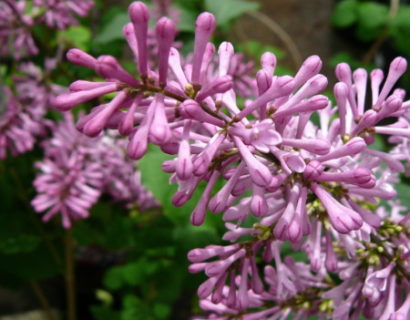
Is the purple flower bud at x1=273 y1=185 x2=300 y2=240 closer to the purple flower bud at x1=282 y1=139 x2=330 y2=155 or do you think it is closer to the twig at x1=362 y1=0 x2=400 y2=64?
the purple flower bud at x1=282 y1=139 x2=330 y2=155

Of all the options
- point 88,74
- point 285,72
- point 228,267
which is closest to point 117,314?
point 88,74

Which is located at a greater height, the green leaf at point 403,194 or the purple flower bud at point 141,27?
the purple flower bud at point 141,27

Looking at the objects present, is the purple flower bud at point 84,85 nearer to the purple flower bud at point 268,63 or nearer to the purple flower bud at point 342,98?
the purple flower bud at point 268,63

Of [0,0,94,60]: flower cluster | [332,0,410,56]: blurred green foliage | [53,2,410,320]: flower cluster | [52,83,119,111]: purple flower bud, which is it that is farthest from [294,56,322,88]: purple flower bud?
[332,0,410,56]: blurred green foliage

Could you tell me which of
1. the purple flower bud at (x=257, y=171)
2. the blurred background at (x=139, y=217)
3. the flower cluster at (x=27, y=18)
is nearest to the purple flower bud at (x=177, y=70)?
the purple flower bud at (x=257, y=171)

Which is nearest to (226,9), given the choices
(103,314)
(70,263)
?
(70,263)

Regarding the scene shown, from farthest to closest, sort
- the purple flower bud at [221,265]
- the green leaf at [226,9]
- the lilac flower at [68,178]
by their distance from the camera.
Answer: the green leaf at [226,9]
the lilac flower at [68,178]
the purple flower bud at [221,265]
